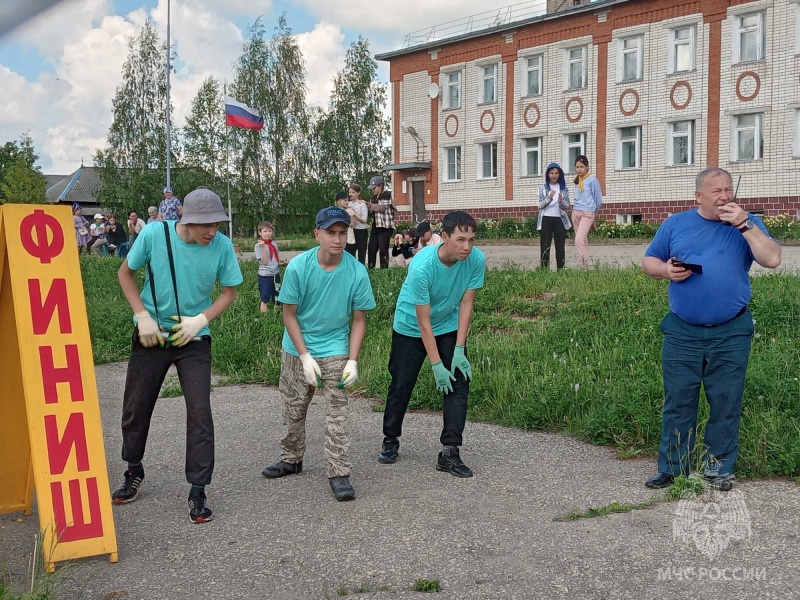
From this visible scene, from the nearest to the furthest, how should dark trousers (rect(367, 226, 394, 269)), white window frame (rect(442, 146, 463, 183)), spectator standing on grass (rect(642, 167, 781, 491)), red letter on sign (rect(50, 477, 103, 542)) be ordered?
1. red letter on sign (rect(50, 477, 103, 542))
2. spectator standing on grass (rect(642, 167, 781, 491))
3. dark trousers (rect(367, 226, 394, 269))
4. white window frame (rect(442, 146, 463, 183))

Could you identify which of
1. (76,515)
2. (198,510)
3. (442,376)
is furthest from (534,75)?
(76,515)

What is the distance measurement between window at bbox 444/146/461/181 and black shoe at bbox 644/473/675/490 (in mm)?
32812

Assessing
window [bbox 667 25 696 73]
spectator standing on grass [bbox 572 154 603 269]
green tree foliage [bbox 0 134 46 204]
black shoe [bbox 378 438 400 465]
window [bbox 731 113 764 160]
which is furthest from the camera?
window [bbox 667 25 696 73]

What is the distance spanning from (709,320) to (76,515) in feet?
11.3

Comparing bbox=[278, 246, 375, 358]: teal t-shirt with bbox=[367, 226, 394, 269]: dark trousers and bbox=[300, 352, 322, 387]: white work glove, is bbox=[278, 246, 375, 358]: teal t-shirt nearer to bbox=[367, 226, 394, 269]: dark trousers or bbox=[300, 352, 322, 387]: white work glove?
bbox=[300, 352, 322, 387]: white work glove

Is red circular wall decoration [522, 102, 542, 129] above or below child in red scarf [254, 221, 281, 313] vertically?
above

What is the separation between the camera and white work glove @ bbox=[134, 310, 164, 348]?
191 inches

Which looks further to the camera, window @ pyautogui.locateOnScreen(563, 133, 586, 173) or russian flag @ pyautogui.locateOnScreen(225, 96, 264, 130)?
window @ pyautogui.locateOnScreen(563, 133, 586, 173)

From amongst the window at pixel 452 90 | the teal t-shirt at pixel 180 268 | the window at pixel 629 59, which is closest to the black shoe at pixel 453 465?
the teal t-shirt at pixel 180 268

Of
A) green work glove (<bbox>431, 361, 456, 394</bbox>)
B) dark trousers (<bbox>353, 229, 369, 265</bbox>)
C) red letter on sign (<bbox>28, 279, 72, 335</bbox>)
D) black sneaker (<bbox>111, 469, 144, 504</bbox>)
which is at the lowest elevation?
black sneaker (<bbox>111, 469, 144, 504</bbox>)

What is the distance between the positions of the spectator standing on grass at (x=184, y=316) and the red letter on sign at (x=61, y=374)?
0.58 meters

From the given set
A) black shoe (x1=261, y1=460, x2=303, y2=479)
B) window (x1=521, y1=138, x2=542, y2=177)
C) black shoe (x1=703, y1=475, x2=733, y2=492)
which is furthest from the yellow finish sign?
window (x1=521, y1=138, x2=542, y2=177)

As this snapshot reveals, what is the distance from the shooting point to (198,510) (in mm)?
4754

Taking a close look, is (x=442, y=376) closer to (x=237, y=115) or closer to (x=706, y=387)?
(x=706, y=387)
